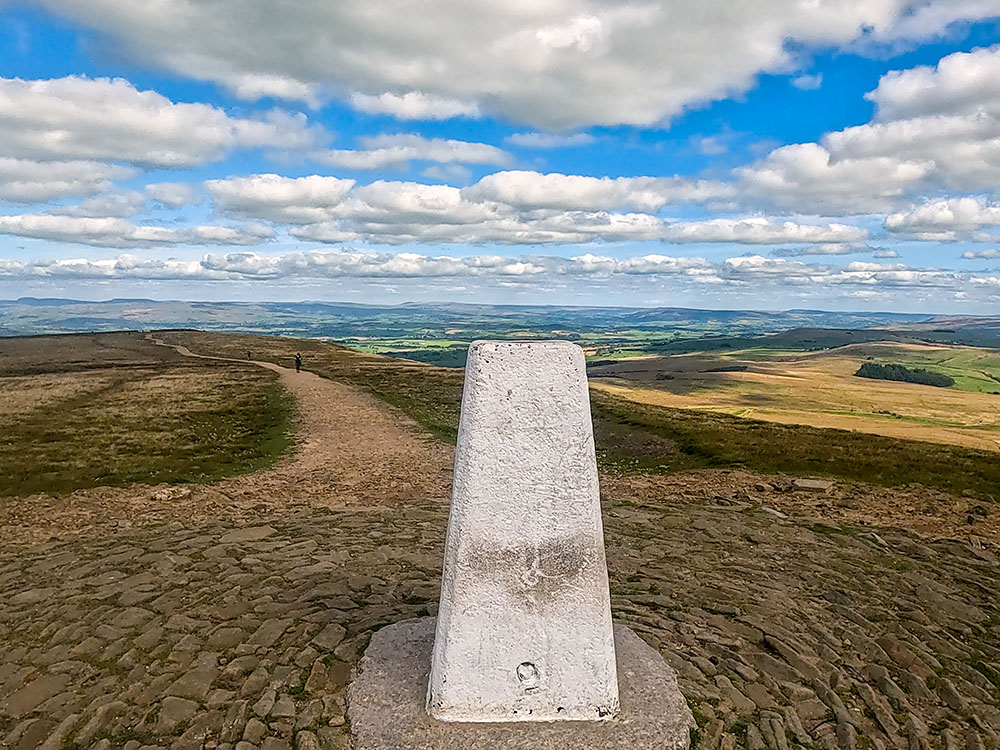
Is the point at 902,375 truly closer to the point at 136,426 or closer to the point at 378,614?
→ the point at 136,426

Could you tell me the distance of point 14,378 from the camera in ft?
157

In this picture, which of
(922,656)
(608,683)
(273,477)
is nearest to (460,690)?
(608,683)

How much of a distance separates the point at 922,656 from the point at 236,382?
41890 mm

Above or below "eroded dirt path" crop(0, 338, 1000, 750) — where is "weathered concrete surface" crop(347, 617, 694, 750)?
above

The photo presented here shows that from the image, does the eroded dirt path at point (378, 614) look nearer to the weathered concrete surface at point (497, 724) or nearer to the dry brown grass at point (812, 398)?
the weathered concrete surface at point (497, 724)

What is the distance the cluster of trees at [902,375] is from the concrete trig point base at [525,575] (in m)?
124

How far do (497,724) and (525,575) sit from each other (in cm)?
139

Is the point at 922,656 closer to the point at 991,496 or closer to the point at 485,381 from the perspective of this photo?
the point at 485,381

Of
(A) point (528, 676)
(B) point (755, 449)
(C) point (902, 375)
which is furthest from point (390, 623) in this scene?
(C) point (902, 375)

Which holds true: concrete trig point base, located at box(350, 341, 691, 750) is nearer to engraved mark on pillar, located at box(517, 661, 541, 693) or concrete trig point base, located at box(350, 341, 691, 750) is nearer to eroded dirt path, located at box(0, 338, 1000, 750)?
engraved mark on pillar, located at box(517, 661, 541, 693)

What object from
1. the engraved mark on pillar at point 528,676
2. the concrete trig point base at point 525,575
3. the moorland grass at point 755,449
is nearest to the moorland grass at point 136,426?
the moorland grass at point 755,449

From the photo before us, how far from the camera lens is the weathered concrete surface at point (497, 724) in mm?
5945

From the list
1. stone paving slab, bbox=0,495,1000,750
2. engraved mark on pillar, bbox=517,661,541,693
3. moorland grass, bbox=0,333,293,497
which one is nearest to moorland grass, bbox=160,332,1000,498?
stone paving slab, bbox=0,495,1000,750

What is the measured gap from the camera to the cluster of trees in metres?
112
